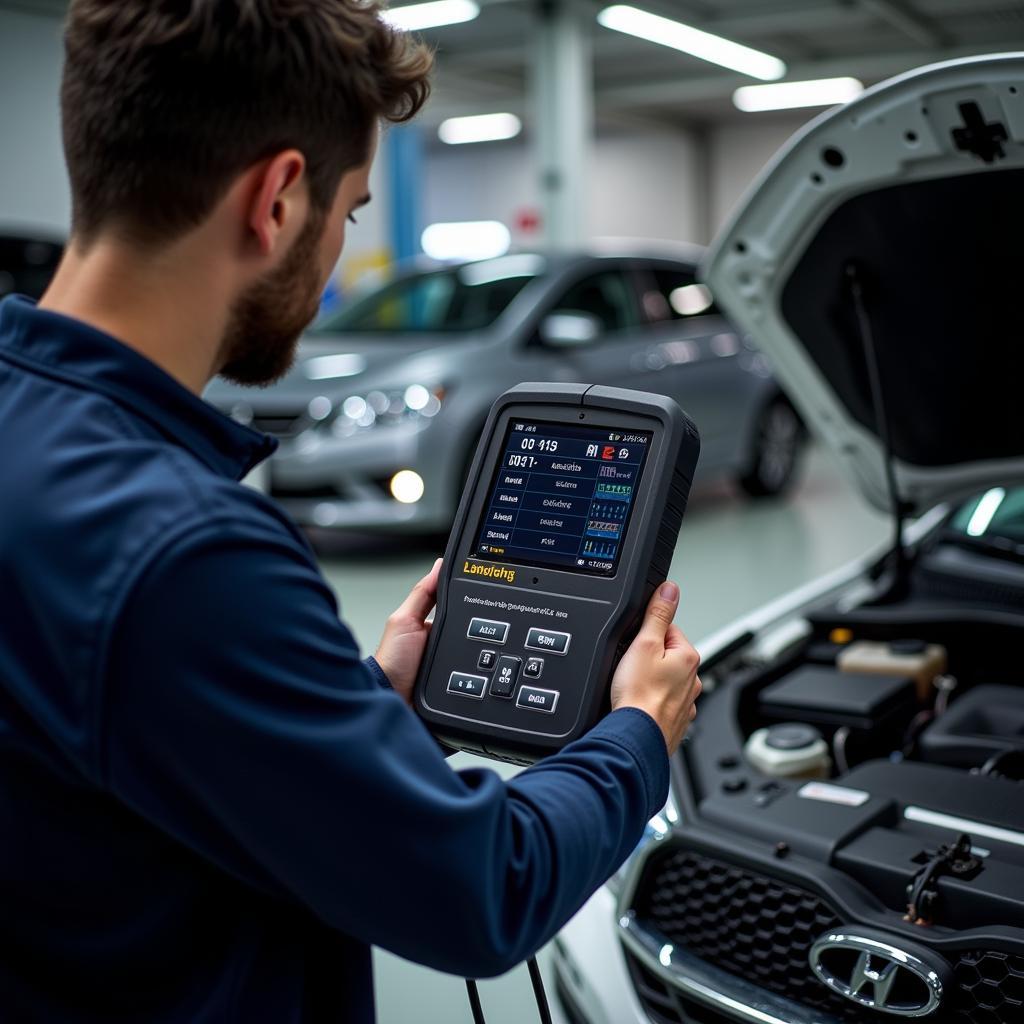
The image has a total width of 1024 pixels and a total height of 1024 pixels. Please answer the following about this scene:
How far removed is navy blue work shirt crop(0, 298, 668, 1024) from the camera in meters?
0.75

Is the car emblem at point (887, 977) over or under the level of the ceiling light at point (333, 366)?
over

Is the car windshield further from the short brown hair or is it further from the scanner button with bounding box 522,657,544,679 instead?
the short brown hair

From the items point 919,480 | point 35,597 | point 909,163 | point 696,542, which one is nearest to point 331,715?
Answer: point 35,597

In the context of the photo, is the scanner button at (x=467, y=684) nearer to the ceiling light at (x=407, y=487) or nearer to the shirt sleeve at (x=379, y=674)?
the shirt sleeve at (x=379, y=674)

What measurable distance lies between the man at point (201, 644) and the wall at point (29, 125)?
29.7 ft

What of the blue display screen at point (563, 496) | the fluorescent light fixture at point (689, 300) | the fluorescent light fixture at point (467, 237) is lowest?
the fluorescent light fixture at point (467, 237)

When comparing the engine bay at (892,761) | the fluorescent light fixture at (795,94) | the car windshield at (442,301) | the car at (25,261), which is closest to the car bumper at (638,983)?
the engine bay at (892,761)

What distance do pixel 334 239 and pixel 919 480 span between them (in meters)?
1.62

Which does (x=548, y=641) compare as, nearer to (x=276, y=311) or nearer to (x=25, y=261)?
(x=276, y=311)

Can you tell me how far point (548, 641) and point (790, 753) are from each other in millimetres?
765

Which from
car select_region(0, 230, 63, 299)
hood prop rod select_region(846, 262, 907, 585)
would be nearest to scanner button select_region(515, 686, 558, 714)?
hood prop rod select_region(846, 262, 907, 585)

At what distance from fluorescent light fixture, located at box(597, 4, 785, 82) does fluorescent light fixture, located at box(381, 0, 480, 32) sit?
3.77ft

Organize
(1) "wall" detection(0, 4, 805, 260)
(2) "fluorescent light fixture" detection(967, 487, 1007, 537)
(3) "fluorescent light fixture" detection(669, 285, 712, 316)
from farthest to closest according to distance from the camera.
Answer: (1) "wall" detection(0, 4, 805, 260)
(3) "fluorescent light fixture" detection(669, 285, 712, 316)
(2) "fluorescent light fixture" detection(967, 487, 1007, 537)

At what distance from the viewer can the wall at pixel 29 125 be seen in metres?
9.02
